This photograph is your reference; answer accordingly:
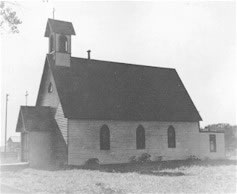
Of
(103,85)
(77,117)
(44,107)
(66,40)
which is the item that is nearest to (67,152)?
(77,117)

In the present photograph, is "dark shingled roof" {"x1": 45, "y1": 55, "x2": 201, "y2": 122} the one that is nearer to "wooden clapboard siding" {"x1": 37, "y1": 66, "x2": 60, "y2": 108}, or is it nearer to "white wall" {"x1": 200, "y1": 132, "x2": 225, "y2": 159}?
"wooden clapboard siding" {"x1": 37, "y1": 66, "x2": 60, "y2": 108}

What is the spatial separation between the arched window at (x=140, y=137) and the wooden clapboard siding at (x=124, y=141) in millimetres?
303

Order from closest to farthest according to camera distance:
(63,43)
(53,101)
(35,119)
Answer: (35,119) < (53,101) < (63,43)

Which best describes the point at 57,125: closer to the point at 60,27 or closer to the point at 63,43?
the point at 63,43

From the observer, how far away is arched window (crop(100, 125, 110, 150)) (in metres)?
32.5

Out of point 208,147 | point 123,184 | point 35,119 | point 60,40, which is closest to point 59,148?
point 35,119

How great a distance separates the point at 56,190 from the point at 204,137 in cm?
2393

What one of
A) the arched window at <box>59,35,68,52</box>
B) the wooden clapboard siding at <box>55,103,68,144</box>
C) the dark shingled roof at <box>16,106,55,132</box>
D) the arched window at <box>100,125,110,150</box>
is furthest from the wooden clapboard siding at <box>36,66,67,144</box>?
the arched window at <box>100,125,110,150</box>

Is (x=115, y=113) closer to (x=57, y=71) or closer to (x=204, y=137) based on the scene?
(x=57, y=71)

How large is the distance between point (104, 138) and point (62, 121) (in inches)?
148

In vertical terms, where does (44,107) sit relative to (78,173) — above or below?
above

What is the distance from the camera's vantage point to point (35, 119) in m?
32.2

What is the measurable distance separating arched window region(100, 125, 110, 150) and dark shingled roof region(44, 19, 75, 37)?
8673 millimetres

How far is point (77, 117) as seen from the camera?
30969 millimetres
